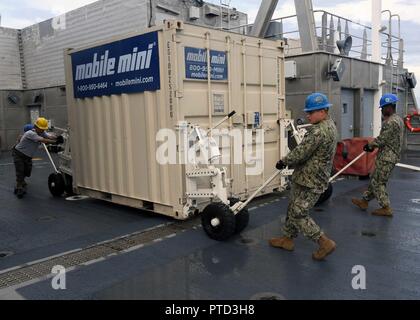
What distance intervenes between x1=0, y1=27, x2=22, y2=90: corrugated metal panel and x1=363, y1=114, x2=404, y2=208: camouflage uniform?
1850cm

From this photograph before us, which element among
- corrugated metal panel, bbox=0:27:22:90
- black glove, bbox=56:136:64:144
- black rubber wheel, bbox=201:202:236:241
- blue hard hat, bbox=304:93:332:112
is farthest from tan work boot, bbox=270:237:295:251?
corrugated metal panel, bbox=0:27:22:90

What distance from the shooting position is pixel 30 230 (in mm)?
5922

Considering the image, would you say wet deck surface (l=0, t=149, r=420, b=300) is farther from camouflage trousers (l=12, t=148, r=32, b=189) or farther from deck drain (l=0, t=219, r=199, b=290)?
camouflage trousers (l=12, t=148, r=32, b=189)

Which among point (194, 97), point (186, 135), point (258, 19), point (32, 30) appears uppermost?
point (32, 30)

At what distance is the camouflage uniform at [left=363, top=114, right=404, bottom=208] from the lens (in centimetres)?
609

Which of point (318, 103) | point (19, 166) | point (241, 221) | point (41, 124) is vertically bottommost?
point (241, 221)

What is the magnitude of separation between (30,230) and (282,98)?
4.86 m

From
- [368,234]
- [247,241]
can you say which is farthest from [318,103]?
[368,234]

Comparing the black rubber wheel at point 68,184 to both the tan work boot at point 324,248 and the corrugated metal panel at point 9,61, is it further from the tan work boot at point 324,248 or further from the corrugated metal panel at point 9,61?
the corrugated metal panel at point 9,61

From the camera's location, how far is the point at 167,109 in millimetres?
5637

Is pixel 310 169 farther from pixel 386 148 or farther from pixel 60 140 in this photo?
pixel 60 140

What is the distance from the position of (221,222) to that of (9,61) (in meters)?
18.6
